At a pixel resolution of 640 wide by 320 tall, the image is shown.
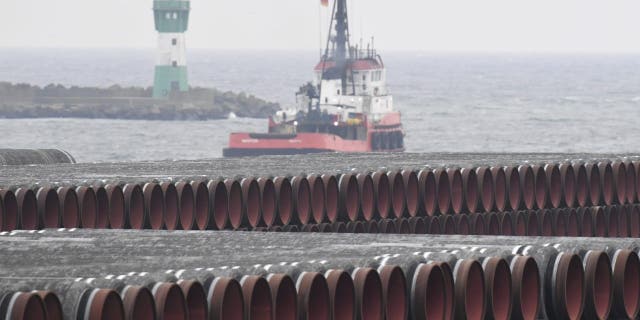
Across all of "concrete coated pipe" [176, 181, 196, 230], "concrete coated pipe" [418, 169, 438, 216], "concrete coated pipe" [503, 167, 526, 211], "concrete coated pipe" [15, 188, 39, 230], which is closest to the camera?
"concrete coated pipe" [15, 188, 39, 230]

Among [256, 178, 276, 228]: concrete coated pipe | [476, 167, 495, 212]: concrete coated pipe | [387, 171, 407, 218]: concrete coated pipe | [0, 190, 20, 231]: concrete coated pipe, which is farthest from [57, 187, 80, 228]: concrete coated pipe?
[476, 167, 495, 212]: concrete coated pipe

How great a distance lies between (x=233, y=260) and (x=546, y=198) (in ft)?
78.0

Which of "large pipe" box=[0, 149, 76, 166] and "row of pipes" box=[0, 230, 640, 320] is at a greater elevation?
"row of pipes" box=[0, 230, 640, 320]

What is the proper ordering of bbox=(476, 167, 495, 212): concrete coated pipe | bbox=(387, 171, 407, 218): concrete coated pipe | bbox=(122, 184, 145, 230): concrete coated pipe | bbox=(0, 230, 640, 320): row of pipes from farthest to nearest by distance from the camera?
1. bbox=(476, 167, 495, 212): concrete coated pipe
2. bbox=(387, 171, 407, 218): concrete coated pipe
3. bbox=(122, 184, 145, 230): concrete coated pipe
4. bbox=(0, 230, 640, 320): row of pipes

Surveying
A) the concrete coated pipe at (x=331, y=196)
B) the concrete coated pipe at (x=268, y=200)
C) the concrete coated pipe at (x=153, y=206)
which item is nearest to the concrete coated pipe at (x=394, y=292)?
the concrete coated pipe at (x=153, y=206)

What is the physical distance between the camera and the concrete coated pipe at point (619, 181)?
53.5 metres

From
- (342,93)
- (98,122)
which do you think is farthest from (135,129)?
(342,93)

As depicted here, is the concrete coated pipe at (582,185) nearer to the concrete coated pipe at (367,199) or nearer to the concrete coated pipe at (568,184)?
the concrete coated pipe at (568,184)

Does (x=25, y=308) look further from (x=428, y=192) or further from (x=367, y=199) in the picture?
(x=428, y=192)

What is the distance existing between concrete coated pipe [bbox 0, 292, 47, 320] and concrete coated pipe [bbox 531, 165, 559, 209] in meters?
29.7

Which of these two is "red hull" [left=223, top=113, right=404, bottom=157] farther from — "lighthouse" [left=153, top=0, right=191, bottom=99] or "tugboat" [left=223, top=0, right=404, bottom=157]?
"lighthouse" [left=153, top=0, right=191, bottom=99]

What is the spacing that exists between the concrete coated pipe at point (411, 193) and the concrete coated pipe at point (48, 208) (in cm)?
1090

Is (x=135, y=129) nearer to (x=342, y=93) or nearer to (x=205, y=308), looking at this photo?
(x=342, y=93)

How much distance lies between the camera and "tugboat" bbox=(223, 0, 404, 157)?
132 metres
